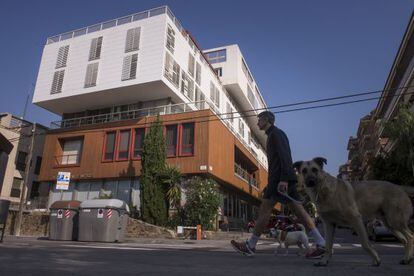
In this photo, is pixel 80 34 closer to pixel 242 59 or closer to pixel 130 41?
pixel 130 41

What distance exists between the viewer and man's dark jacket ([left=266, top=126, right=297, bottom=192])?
16.5 ft

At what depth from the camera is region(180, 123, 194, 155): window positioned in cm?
2667

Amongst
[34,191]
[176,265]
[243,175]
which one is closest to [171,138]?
[243,175]

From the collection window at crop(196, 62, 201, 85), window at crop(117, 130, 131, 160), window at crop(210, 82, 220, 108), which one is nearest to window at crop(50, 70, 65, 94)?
window at crop(117, 130, 131, 160)

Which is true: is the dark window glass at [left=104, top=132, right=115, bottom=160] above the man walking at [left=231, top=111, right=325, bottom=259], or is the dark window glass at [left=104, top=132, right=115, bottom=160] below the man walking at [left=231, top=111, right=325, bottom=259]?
above

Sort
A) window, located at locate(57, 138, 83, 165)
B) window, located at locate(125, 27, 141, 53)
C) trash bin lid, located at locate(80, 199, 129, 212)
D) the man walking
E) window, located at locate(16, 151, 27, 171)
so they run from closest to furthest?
the man walking, trash bin lid, located at locate(80, 199, 129, 212), window, located at locate(125, 27, 141, 53), window, located at locate(57, 138, 83, 165), window, located at locate(16, 151, 27, 171)

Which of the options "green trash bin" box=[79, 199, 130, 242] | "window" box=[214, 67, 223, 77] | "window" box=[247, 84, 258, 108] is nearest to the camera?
"green trash bin" box=[79, 199, 130, 242]

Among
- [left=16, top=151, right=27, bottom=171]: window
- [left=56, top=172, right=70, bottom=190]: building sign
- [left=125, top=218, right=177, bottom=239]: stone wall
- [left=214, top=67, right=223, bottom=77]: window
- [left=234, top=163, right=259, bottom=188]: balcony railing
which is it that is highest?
[left=214, top=67, right=223, bottom=77]: window

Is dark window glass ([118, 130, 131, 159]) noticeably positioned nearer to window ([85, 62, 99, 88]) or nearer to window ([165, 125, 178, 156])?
window ([165, 125, 178, 156])

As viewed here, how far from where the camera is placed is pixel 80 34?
113 ft

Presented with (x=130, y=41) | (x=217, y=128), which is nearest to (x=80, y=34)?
(x=130, y=41)

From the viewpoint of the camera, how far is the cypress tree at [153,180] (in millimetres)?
23281

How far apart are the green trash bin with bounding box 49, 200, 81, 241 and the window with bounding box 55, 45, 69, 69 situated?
20.0 m

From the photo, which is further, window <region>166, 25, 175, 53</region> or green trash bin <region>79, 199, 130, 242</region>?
window <region>166, 25, 175, 53</region>
